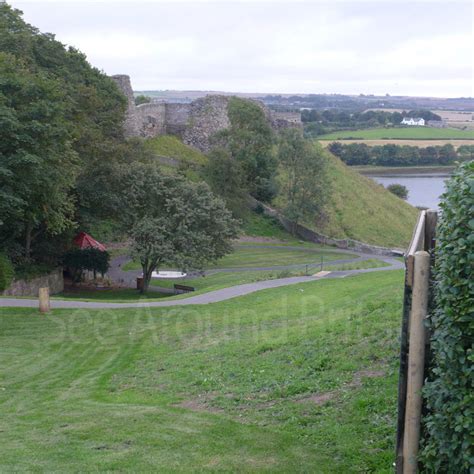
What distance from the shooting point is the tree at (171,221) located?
28.8 m

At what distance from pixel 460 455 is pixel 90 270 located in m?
28.4

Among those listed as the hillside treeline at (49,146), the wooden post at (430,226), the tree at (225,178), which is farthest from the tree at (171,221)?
the wooden post at (430,226)

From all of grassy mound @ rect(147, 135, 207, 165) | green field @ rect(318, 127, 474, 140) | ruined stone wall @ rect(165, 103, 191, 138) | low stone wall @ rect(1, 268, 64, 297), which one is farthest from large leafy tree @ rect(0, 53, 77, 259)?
ruined stone wall @ rect(165, 103, 191, 138)

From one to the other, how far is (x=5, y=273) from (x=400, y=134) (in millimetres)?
44151

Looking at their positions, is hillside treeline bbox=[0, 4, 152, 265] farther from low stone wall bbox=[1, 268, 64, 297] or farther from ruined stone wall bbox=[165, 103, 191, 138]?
ruined stone wall bbox=[165, 103, 191, 138]

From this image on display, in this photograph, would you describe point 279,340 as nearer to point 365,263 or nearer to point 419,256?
point 419,256

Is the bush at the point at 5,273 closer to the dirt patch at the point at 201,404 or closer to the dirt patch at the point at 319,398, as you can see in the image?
Result: the dirt patch at the point at 201,404

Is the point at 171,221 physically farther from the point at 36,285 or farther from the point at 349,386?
the point at 349,386

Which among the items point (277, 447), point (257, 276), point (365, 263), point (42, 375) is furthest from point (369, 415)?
point (365, 263)

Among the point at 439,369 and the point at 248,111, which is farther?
the point at 248,111

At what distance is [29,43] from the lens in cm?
3544

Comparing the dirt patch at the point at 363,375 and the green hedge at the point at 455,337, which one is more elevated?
the green hedge at the point at 455,337

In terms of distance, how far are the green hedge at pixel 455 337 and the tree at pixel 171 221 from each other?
2291 cm

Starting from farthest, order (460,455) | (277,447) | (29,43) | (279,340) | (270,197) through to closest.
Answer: (270,197) → (29,43) → (279,340) → (277,447) → (460,455)
